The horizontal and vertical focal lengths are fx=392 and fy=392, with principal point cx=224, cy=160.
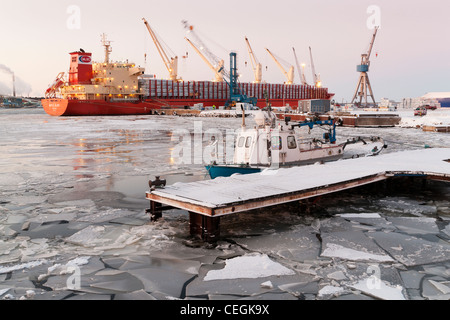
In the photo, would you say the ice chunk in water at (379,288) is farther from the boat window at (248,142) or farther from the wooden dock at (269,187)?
the boat window at (248,142)

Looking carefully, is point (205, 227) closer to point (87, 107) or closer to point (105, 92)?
point (87, 107)

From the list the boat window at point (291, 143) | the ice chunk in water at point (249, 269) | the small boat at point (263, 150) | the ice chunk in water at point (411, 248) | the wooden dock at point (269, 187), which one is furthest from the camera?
the boat window at point (291, 143)

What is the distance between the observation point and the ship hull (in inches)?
2847

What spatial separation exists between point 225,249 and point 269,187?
2.79 meters

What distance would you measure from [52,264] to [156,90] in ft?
304

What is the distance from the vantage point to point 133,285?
6516mm

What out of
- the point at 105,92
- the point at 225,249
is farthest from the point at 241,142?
the point at 105,92

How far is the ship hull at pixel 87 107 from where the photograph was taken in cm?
7231

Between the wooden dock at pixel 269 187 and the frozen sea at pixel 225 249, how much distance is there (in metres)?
0.62

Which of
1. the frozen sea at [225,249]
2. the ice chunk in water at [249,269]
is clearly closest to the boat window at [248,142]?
the frozen sea at [225,249]

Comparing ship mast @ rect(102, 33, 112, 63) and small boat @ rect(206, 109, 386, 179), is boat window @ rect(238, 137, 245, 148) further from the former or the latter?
ship mast @ rect(102, 33, 112, 63)

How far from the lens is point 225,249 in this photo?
819 centimetres

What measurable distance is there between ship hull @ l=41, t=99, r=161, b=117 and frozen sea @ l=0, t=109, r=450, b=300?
62644 mm
